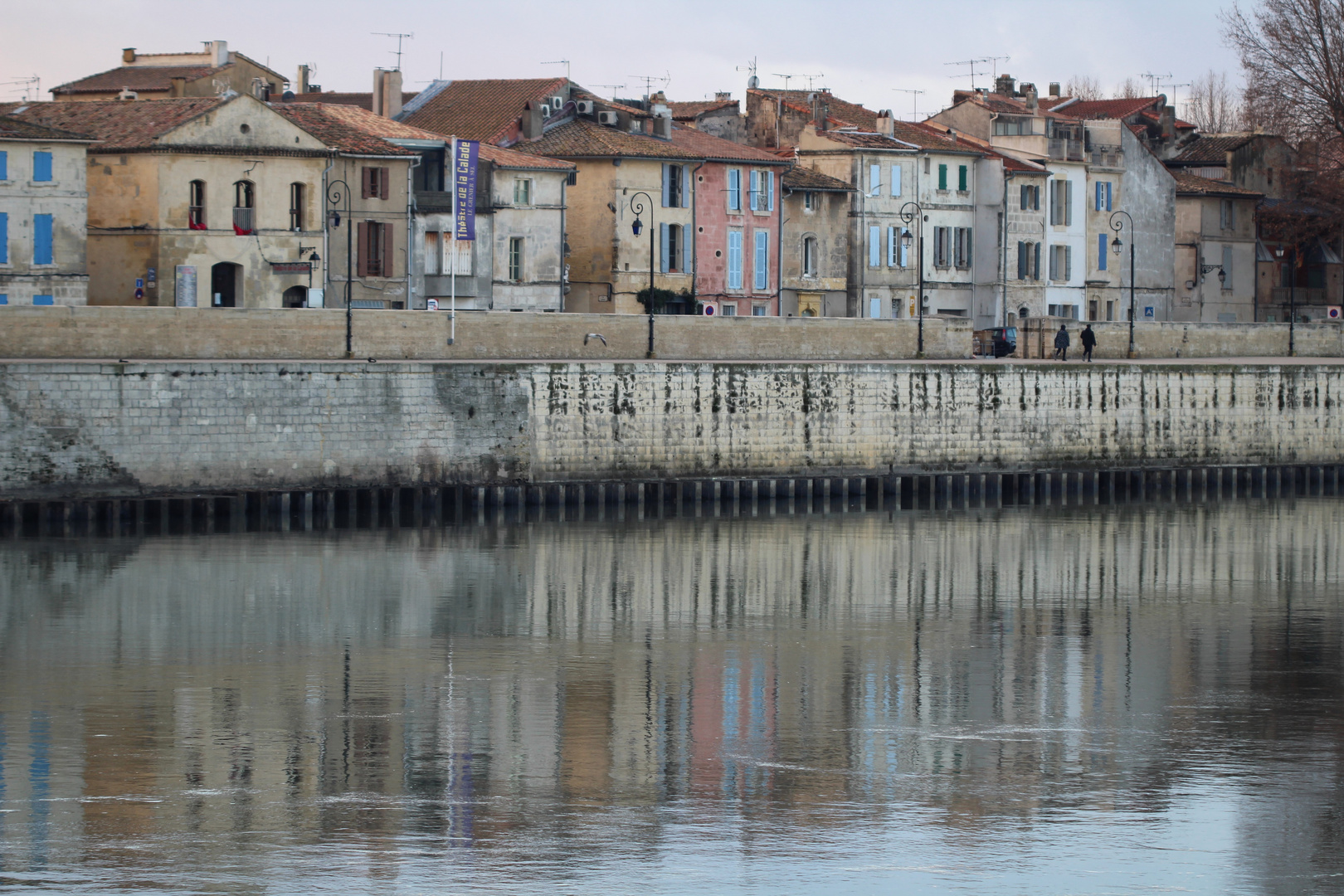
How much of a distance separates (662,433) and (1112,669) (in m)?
21.9

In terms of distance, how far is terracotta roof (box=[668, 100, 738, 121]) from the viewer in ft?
265

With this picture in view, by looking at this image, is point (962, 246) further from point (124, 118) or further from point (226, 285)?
point (124, 118)

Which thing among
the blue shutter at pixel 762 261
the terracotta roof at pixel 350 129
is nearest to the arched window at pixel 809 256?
the blue shutter at pixel 762 261

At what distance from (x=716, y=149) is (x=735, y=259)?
3.96 metres

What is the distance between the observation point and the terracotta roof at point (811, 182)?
245ft

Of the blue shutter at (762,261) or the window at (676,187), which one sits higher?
the window at (676,187)

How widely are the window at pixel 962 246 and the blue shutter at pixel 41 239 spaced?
3612 centimetres

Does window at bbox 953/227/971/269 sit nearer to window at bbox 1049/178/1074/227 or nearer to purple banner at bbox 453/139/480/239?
window at bbox 1049/178/1074/227

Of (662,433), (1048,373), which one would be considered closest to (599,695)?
(662,433)

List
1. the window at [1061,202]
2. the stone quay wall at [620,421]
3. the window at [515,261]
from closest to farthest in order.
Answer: the stone quay wall at [620,421]
the window at [515,261]
the window at [1061,202]

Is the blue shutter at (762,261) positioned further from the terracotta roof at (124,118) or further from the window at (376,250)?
the terracotta roof at (124,118)

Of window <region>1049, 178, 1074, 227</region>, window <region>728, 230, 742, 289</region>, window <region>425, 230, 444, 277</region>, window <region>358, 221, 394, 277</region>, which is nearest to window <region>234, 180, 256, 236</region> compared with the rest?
window <region>358, 221, 394, 277</region>

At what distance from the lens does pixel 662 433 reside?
159ft

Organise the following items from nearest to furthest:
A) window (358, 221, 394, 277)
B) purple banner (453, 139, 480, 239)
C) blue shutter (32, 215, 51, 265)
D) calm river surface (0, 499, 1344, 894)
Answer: calm river surface (0, 499, 1344, 894)
purple banner (453, 139, 480, 239)
blue shutter (32, 215, 51, 265)
window (358, 221, 394, 277)
